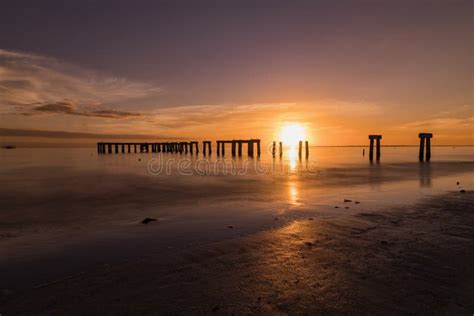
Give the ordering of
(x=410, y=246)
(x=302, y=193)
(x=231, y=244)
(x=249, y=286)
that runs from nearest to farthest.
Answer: (x=249, y=286), (x=410, y=246), (x=231, y=244), (x=302, y=193)

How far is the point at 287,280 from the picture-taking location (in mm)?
3842

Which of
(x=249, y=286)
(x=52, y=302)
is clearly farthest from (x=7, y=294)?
(x=249, y=286)

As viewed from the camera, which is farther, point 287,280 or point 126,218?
point 126,218

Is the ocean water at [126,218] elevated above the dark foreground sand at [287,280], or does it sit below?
below

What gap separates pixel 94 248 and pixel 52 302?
88.1 inches

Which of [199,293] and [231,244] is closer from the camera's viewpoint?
[199,293]

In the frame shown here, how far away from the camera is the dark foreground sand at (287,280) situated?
3.22 metres

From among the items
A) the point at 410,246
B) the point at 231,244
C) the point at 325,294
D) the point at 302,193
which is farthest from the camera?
the point at 302,193

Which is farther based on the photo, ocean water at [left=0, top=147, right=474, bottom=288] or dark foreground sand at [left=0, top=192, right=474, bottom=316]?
ocean water at [left=0, top=147, right=474, bottom=288]

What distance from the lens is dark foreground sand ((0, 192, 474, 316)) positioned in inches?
127

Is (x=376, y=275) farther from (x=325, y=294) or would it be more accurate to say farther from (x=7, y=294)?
(x=7, y=294)

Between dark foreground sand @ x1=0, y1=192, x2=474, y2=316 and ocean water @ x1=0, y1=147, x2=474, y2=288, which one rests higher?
dark foreground sand @ x1=0, y1=192, x2=474, y2=316

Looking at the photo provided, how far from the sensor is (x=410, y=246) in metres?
5.11

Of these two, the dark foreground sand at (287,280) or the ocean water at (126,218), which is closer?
the dark foreground sand at (287,280)
